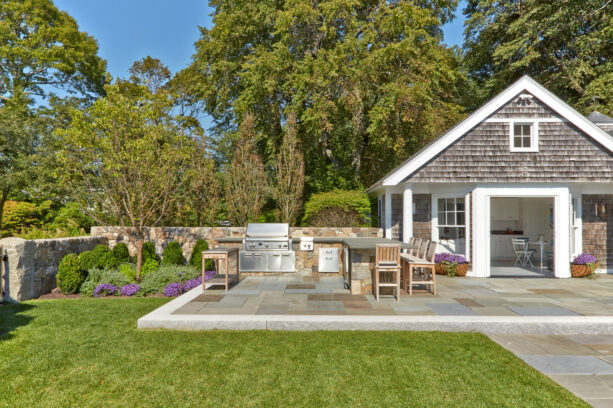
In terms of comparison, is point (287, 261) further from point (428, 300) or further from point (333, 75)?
point (333, 75)

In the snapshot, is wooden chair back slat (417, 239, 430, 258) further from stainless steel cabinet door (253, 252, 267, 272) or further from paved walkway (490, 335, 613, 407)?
stainless steel cabinet door (253, 252, 267, 272)

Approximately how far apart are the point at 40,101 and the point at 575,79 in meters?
30.8

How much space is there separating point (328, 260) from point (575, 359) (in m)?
6.84

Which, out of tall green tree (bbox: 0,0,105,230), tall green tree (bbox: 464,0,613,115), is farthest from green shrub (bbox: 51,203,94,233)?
tall green tree (bbox: 464,0,613,115)

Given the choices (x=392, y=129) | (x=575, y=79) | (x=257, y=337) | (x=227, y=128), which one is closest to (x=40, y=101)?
(x=227, y=128)

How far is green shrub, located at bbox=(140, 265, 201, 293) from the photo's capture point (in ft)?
28.5

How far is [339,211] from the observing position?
13.9 metres

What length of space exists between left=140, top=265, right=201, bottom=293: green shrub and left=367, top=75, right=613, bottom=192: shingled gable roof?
6.02 metres

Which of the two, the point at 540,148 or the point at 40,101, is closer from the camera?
the point at 540,148

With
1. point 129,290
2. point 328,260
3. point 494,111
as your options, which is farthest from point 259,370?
point 494,111

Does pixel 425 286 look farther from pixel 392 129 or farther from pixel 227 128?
pixel 227 128

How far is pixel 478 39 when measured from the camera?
878 inches

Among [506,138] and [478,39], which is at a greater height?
[478,39]

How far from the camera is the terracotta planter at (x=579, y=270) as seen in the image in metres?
10.1
